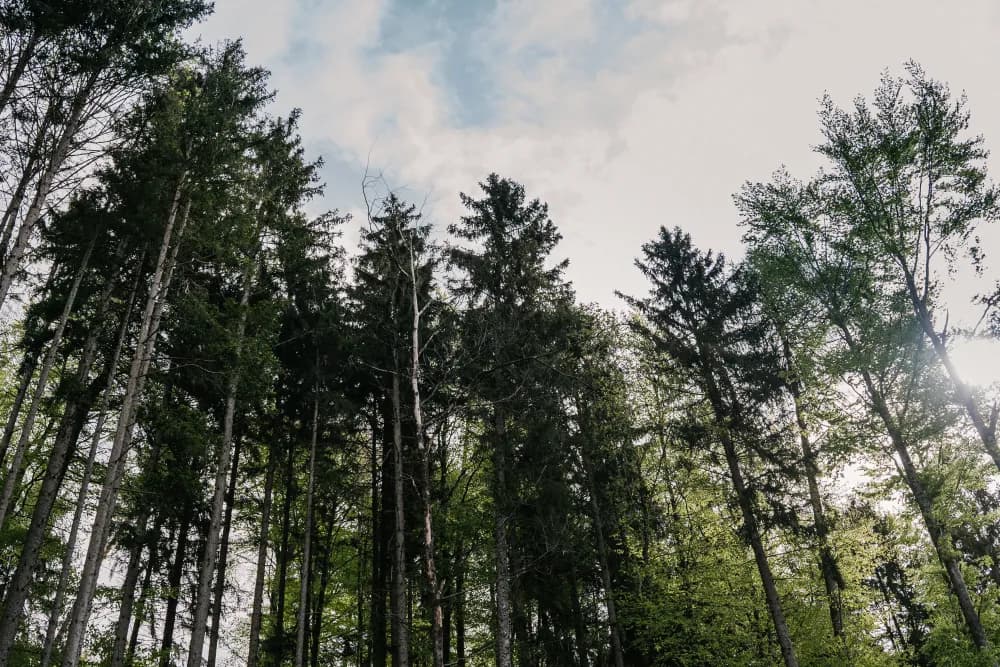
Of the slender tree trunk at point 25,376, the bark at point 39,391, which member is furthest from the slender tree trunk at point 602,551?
the slender tree trunk at point 25,376

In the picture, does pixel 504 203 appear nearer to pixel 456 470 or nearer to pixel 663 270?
pixel 663 270

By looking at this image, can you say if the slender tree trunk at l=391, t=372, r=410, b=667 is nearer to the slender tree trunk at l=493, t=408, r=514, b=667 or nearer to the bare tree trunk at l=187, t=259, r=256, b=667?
the slender tree trunk at l=493, t=408, r=514, b=667

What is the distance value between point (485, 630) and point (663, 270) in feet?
52.4

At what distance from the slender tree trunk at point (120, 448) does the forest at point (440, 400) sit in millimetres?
60

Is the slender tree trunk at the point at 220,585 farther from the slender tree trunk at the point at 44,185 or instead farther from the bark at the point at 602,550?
the bark at the point at 602,550

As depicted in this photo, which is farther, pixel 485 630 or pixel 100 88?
pixel 485 630

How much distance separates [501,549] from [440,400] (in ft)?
15.1

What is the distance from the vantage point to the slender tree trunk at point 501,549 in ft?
34.6

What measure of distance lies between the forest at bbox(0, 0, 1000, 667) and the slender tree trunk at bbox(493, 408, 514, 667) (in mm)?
120

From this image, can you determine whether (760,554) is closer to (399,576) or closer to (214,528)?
(399,576)

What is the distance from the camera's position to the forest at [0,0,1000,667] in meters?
10.0

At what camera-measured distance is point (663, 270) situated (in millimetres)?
15953

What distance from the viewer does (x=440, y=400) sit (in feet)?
47.7

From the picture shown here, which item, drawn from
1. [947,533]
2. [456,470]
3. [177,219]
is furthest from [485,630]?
[177,219]
